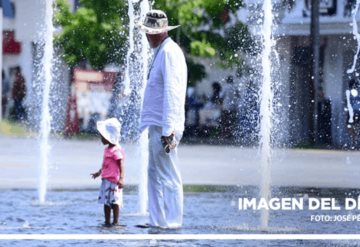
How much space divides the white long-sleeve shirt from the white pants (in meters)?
0.10

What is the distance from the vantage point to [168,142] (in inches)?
374

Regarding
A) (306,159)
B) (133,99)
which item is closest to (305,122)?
(306,159)

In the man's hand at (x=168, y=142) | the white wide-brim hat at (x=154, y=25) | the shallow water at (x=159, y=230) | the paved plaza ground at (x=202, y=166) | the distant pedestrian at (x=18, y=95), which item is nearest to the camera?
the shallow water at (x=159, y=230)

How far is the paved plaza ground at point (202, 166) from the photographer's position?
1464 cm

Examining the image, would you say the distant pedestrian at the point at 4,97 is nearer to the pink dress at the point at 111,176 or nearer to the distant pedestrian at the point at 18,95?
the distant pedestrian at the point at 18,95

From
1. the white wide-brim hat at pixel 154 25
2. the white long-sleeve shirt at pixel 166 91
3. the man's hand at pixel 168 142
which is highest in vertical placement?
the white wide-brim hat at pixel 154 25

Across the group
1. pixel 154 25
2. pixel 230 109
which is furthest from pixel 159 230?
pixel 230 109

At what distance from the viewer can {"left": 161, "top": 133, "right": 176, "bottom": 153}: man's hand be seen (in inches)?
374

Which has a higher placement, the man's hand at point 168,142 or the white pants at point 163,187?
the man's hand at point 168,142

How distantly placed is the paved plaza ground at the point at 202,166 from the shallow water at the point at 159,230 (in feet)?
2.99

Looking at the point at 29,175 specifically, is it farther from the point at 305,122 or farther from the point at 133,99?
the point at 305,122

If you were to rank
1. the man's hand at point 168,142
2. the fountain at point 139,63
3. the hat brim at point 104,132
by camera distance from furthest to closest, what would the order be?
the fountain at point 139,63 < the hat brim at point 104,132 < the man's hand at point 168,142

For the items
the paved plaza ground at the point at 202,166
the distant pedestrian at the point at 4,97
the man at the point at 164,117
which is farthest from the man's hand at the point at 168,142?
the distant pedestrian at the point at 4,97

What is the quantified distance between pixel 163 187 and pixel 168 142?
46 centimetres
